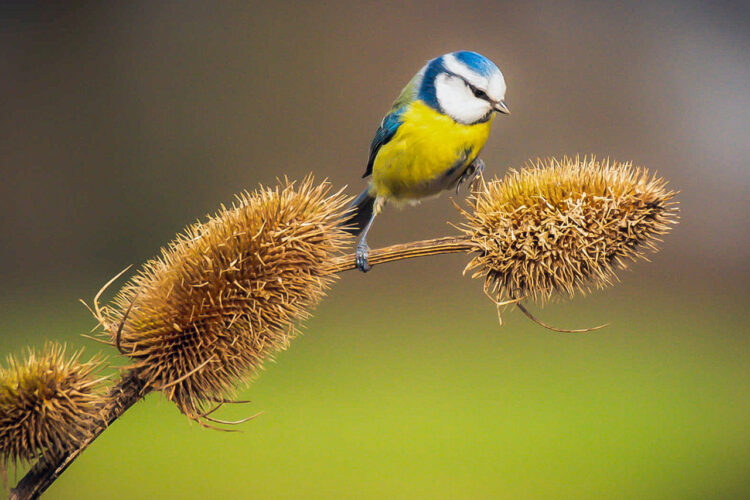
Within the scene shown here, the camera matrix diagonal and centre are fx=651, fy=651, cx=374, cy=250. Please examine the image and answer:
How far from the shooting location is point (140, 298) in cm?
92

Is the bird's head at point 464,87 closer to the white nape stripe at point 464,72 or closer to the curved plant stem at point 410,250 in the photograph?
the white nape stripe at point 464,72

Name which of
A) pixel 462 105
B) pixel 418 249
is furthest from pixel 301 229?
pixel 462 105

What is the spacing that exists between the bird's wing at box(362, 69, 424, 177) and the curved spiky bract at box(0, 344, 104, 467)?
95cm

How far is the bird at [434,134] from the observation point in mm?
1381

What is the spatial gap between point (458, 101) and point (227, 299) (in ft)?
2.54

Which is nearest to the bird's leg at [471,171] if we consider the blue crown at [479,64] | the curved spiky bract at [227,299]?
the blue crown at [479,64]

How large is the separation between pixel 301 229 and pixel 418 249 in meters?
0.19

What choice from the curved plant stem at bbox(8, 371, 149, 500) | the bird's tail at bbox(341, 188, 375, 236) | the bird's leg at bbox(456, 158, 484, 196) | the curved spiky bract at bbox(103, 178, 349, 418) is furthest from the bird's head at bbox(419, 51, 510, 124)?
the curved plant stem at bbox(8, 371, 149, 500)

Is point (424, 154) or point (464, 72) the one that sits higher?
point (464, 72)

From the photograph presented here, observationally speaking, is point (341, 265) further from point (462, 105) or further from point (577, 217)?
point (462, 105)

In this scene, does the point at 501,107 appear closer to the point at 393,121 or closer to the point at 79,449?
the point at 393,121

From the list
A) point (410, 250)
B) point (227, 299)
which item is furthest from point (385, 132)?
point (227, 299)

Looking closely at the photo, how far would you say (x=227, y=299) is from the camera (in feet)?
2.91

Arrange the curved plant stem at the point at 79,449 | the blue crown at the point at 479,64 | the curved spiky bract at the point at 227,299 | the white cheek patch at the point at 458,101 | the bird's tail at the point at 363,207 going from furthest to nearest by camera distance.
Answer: the bird's tail at the point at 363,207
the white cheek patch at the point at 458,101
the blue crown at the point at 479,64
the curved spiky bract at the point at 227,299
the curved plant stem at the point at 79,449
